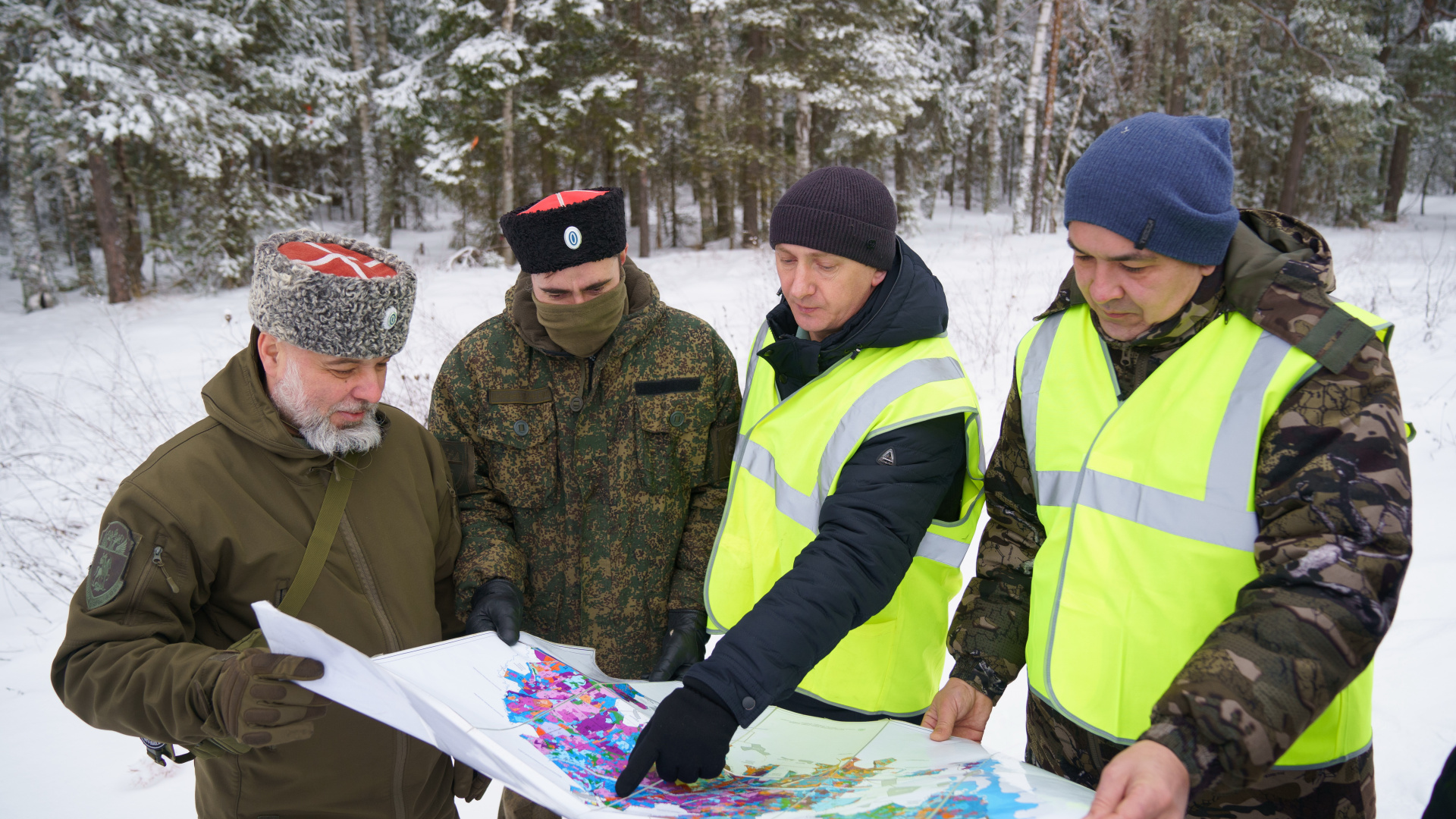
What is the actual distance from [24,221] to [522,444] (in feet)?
64.1

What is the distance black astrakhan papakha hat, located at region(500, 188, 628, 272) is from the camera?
7.30ft

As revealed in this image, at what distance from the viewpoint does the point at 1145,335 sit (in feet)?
5.24

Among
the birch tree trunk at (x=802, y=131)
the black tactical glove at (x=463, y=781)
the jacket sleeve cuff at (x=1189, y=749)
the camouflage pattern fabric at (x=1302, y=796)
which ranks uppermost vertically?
the birch tree trunk at (x=802, y=131)

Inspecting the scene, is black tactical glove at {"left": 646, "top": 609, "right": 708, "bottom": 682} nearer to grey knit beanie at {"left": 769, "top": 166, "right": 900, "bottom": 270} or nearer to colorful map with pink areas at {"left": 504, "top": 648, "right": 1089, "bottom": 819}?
colorful map with pink areas at {"left": 504, "top": 648, "right": 1089, "bottom": 819}

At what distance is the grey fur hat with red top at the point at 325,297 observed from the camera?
1.79 m

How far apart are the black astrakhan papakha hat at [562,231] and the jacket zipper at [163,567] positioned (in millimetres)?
1115

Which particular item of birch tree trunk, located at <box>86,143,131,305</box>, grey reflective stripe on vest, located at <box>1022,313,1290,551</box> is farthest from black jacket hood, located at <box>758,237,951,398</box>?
birch tree trunk, located at <box>86,143,131,305</box>

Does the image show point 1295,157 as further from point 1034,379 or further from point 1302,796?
point 1302,796

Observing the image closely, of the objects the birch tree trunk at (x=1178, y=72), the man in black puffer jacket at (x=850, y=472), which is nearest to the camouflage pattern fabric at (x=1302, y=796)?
the man in black puffer jacket at (x=850, y=472)

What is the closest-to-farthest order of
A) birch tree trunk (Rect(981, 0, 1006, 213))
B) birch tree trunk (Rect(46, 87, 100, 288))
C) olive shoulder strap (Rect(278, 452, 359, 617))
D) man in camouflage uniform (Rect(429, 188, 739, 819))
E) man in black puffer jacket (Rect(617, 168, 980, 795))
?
man in black puffer jacket (Rect(617, 168, 980, 795)), olive shoulder strap (Rect(278, 452, 359, 617)), man in camouflage uniform (Rect(429, 188, 739, 819)), birch tree trunk (Rect(46, 87, 100, 288)), birch tree trunk (Rect(981, 0, 1006, 213))

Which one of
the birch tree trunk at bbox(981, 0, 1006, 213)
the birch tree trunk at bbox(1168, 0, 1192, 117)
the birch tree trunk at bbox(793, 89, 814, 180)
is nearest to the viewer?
the birch tree trunk at bbox(793, 89, 814, 180)

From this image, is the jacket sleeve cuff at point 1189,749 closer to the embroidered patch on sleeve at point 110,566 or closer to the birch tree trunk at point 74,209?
the embroidered patch on sleeve at point 110,566

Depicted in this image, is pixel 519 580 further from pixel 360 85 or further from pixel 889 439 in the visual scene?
pixel 360 85

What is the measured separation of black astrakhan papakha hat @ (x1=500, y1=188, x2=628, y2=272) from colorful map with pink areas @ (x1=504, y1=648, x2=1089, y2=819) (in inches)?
45.0
